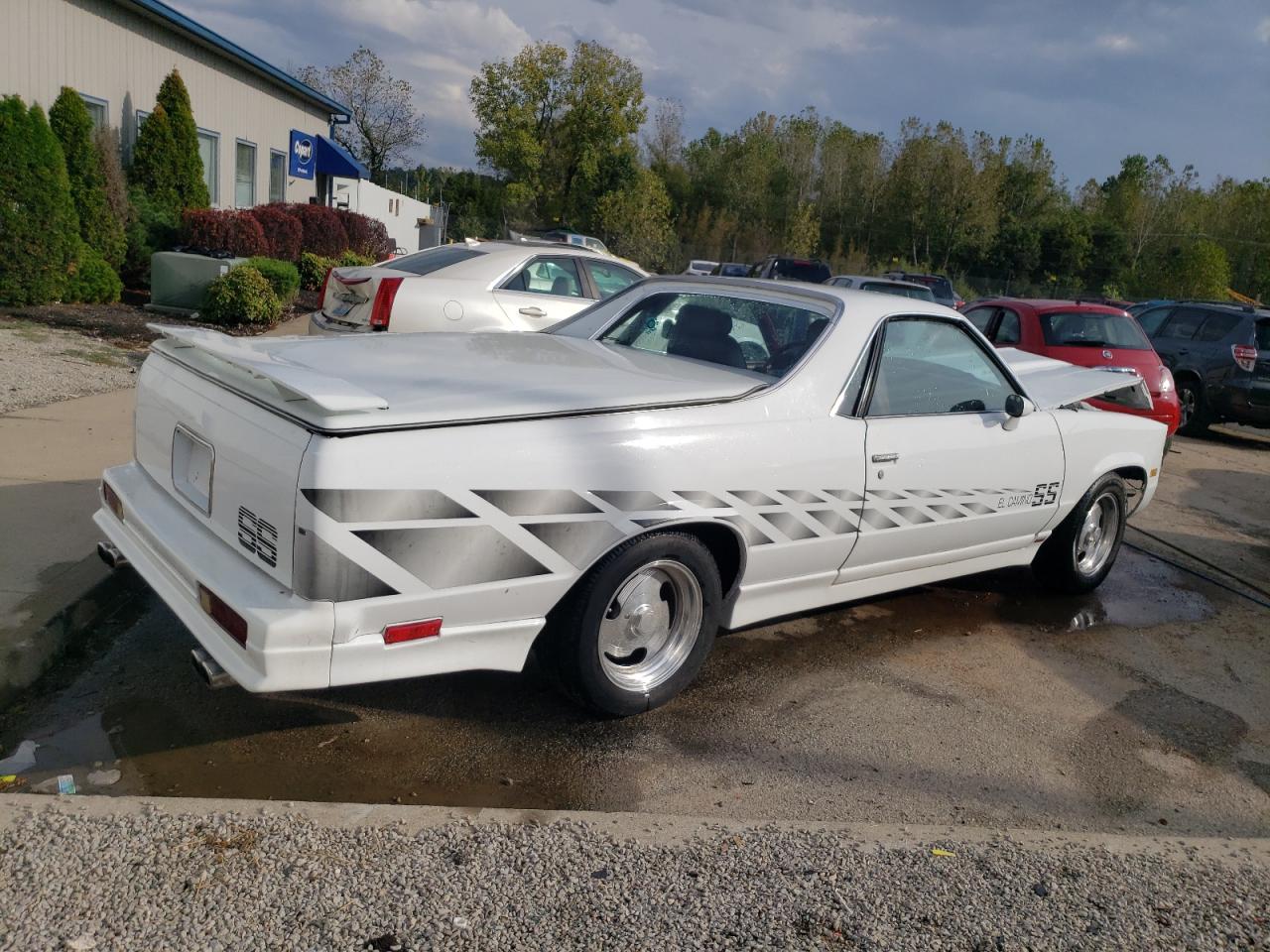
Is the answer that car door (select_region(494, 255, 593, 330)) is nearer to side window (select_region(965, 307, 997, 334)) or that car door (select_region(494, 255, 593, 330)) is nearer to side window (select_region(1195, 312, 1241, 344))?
side window (select_region(965, 307, 997, 334))

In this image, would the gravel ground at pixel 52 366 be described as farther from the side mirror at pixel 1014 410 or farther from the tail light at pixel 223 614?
the side mirror at pixel 1014 410

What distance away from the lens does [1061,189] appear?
Result: 6331 centimetres

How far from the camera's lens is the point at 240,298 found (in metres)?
12.9

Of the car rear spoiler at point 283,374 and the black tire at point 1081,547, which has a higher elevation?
the car rear spoiler at point 283,374

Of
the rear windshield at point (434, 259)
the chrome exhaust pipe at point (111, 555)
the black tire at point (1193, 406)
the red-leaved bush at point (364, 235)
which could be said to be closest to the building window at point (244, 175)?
the red-leaved bush at point (364, 235)

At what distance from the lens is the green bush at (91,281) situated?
1351 cm

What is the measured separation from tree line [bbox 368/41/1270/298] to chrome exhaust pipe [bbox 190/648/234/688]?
145 ft

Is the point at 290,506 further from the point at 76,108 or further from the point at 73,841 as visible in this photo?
the point at 76,108

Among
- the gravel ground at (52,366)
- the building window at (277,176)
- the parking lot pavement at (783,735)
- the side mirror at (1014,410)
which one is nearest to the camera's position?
the parking lot pavement at (783,735)

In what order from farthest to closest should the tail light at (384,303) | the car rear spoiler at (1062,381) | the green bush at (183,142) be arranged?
the green bush at (183,142)
the tail light at (384,303)
the car rear spoiler at (1062,381)

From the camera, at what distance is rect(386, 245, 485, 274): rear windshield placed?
9.28 metres

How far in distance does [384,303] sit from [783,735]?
5.88 m

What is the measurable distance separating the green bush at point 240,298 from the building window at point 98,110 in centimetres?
449

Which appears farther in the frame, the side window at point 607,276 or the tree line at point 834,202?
the tree line at point 834,202
